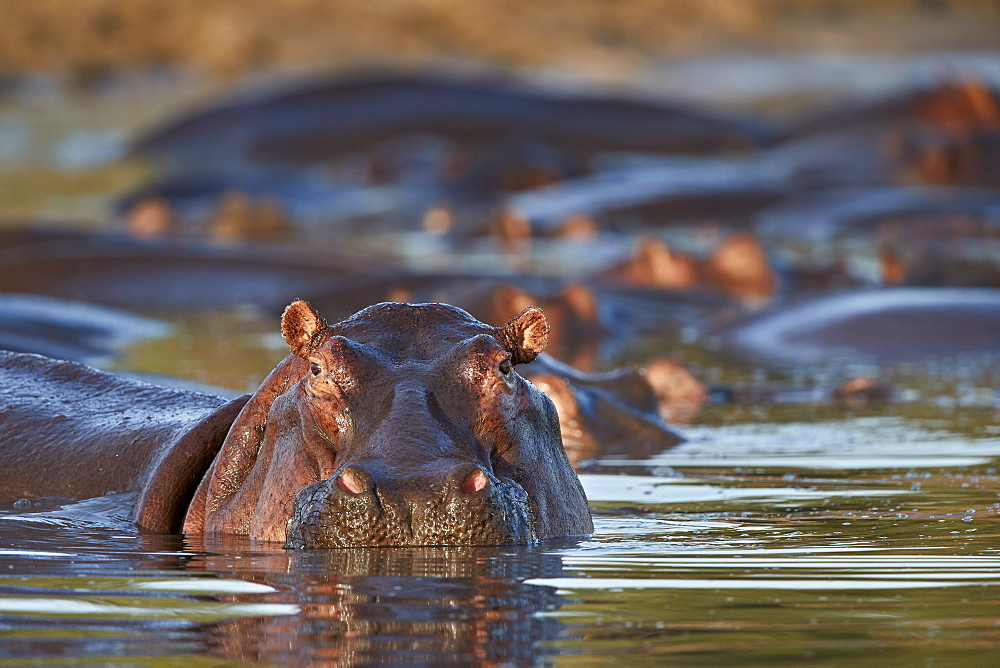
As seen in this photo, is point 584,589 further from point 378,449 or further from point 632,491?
point 632,491

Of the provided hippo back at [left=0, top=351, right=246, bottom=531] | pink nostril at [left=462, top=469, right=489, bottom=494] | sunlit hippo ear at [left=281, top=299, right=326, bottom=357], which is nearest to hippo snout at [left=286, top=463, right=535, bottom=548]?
pink nostril at [left=462, top=469, right=489, bottom=494]

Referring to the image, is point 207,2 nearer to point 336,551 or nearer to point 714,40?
point 714,40

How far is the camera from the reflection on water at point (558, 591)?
2973mm

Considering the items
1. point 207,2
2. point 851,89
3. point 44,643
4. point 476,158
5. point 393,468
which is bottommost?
point 44,643

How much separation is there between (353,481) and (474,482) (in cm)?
21

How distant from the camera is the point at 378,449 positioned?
371cm

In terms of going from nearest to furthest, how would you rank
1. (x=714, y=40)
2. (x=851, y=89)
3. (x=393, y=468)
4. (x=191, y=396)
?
(x=393, y=468), (x=191, y=396), (x=851, y=89), (x=714, y=40)

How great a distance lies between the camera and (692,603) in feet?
11.0

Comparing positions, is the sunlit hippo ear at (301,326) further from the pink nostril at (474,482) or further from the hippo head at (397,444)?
the pink nostril at (474,482)

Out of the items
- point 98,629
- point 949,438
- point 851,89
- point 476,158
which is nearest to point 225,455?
point 98,629

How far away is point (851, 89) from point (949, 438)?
60.8 ft

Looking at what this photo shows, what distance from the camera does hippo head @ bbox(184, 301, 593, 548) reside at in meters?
3.63

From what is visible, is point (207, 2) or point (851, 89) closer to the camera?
point (851, 89)

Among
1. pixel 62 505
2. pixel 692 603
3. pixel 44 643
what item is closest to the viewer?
pixel 44 643
